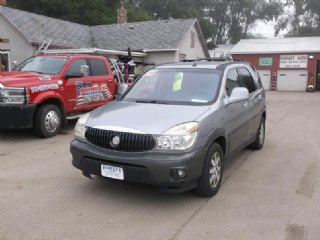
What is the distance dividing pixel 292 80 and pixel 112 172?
29214 mm

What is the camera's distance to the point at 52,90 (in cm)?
870

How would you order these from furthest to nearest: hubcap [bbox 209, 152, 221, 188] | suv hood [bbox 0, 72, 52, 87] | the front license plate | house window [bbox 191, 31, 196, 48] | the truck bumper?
house window [bbox 191, 31, 196, 48] < suv hood [bbox 0, 72, 52, 87] < the truck bumper < hubcap [bbox 209, 152, 221, 188] < the front license plate

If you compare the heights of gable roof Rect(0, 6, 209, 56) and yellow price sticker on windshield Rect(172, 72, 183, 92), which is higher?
gable roof Rect(0, 6, 209, 56)

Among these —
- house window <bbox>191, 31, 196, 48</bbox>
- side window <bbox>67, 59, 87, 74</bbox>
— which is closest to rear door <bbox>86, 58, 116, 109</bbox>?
side window <bbox>67, 59, 87, 74</bbox>

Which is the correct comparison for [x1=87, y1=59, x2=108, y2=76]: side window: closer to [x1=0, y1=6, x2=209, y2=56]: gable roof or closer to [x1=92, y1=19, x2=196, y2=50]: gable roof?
[x1=0, y1=6, x2=209, y2=56]: gable roof

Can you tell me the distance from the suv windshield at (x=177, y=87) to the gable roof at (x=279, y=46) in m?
27.2

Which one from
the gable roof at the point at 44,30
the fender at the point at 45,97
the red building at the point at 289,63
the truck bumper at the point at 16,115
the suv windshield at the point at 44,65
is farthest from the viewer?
the red building at the point at 289,63

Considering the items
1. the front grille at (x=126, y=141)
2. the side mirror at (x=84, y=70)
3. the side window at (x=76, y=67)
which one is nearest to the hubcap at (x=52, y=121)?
the side window at (x=76, y=67)

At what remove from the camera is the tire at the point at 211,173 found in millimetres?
4830

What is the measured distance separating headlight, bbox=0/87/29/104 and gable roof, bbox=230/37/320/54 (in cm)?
2699

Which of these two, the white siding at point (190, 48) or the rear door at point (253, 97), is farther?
the white siding at point (190, 48)

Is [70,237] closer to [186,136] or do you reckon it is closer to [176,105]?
[186,136]

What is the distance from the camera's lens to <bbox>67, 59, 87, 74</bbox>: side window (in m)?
9.38

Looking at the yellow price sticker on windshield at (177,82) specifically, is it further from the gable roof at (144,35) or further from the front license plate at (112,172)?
the gable roof at (144,35)
